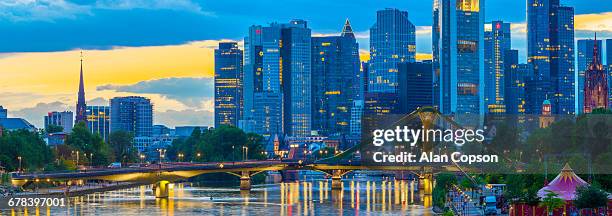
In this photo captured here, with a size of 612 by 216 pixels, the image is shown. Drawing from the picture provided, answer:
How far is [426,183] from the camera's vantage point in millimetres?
141125

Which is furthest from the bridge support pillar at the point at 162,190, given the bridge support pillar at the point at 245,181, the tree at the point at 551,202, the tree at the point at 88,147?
the tree at the point at 551,202

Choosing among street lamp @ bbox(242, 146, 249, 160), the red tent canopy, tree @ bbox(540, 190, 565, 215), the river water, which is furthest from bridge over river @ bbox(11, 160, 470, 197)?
tree @ bbox(540, 190, 565, 215)

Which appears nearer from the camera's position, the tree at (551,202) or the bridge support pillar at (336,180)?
the tree at (551,202)

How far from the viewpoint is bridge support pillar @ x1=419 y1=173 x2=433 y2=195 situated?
13856cm

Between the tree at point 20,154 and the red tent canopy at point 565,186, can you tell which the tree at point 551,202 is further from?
the tree at point 20,154

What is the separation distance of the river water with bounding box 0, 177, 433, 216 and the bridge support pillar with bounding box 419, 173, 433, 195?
132cm

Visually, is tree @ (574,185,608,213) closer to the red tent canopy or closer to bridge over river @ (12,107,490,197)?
the red tent canopy

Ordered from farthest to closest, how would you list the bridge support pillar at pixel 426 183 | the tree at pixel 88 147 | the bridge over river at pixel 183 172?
the tree at pixel 88 147 < the bridge support pillar at pixel 426 183 < the bridge over river at pixel 183 172

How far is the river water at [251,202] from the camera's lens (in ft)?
349

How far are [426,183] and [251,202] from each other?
25.8 m

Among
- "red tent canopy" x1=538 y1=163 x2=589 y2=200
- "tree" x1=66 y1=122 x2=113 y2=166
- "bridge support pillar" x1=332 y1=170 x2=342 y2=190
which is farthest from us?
"tree" x1=66 y1=122 x2=113 y2=166

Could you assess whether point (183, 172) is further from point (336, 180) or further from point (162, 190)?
point (336, 180)

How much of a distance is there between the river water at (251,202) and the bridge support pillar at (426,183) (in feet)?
4.33

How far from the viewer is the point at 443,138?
156 m
